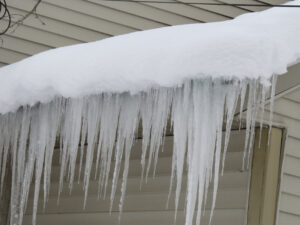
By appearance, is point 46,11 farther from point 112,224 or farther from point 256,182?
point 256,182

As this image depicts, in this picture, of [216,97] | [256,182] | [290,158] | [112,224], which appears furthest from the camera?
[112,224]

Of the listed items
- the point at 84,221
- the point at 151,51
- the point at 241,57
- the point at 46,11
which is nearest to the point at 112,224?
the point at 84,221

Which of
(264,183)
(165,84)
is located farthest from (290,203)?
(165,84)

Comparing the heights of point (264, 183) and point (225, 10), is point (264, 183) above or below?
below

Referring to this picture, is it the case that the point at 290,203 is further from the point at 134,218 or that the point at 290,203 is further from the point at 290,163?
the point at 134,218

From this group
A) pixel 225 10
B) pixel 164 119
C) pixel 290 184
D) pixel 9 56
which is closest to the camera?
pixel 164 119

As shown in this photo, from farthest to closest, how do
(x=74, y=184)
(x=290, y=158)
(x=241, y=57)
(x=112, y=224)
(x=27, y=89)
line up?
(x=74, y=184) → (x=112, y=224) → (x=290, y=158) → (x=27, y=89) → (x=241, y=57)

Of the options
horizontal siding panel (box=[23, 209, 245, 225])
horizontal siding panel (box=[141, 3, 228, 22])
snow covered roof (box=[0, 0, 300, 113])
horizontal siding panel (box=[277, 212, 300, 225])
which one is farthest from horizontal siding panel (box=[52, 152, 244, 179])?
horizontal siding panel (box=[141, 3, 228, 22])

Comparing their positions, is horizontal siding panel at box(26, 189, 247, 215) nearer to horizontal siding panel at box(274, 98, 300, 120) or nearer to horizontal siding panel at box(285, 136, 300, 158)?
horizontal siding panel at box(285, 136, 300, 158)

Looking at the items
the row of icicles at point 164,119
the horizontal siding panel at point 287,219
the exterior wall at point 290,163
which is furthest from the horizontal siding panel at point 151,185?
the row of icicles at point 164,119

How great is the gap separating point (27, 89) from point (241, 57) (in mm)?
1741

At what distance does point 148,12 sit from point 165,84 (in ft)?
11.2

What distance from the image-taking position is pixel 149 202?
6.37 metres

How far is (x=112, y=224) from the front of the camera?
21.9 ft
